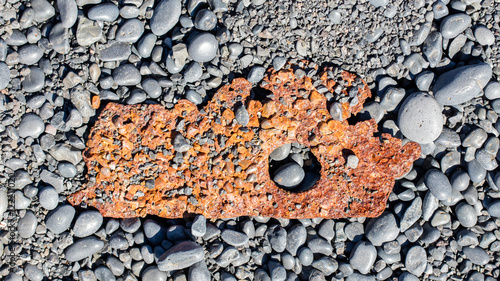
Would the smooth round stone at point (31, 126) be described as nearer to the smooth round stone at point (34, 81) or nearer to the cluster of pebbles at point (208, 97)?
the cluster of pebbles at point (208, 97)

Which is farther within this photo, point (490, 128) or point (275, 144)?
point (490, 128)

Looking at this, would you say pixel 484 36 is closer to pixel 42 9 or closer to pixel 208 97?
pixel 208 97

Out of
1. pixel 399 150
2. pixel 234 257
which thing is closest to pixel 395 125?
pixel 399 150

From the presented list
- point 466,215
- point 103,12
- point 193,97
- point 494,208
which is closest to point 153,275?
point 193,97

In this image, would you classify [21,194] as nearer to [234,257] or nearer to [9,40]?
[9,40]

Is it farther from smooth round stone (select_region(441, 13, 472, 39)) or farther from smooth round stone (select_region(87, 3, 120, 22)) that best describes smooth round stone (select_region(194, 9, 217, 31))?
smooth round stone (select_region(441, 13, 472, 39))

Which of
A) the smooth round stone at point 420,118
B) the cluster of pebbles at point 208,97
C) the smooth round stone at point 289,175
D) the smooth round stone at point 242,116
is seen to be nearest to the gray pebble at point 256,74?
the cluster of pebbles at point 208,97
